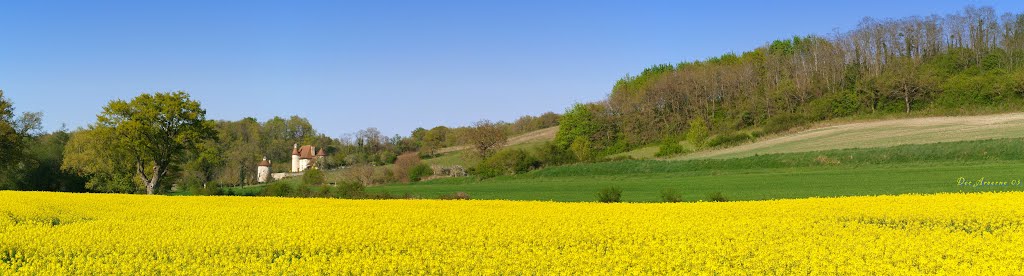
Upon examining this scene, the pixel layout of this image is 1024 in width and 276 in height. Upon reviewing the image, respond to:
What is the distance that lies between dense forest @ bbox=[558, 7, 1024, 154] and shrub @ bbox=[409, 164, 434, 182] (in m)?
16.0

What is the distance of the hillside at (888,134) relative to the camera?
5106 centimetres

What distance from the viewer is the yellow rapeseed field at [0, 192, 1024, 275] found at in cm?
938

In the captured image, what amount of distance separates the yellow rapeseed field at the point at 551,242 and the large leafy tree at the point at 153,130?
3204cm

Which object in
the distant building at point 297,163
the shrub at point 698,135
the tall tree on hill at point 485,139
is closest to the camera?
the shrub at point 698,135

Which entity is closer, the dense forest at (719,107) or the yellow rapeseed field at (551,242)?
the yellow rapeseed field at (551,242)

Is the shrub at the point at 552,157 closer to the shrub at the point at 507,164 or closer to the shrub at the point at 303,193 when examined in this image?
the shrub at the point at 507,164

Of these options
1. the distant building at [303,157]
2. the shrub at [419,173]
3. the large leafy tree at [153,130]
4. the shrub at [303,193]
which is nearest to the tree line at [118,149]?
the large leafy tree at [153,130]

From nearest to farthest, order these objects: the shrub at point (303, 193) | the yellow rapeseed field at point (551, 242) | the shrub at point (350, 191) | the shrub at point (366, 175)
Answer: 1. the yellow rapeseed field at point (551, 242)
2. the shrub at point (350, 191)
3. the shrub at point (303, 193)
4. the shrub at point (366, 175)

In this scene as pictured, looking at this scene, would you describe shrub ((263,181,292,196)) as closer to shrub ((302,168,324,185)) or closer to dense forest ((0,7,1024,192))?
dense forest ((0,7,1024,192))

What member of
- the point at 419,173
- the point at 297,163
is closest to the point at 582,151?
the point at 419,173

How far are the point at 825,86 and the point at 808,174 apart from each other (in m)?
49.5

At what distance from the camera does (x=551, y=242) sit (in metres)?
11.9

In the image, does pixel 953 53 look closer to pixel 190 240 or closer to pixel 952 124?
pixel 952 124

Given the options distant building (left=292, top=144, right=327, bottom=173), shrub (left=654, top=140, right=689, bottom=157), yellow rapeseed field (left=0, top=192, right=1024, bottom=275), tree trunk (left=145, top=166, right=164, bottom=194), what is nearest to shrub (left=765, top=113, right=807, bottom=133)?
shrub (left=654, top=140, right=689, bottom=157)
